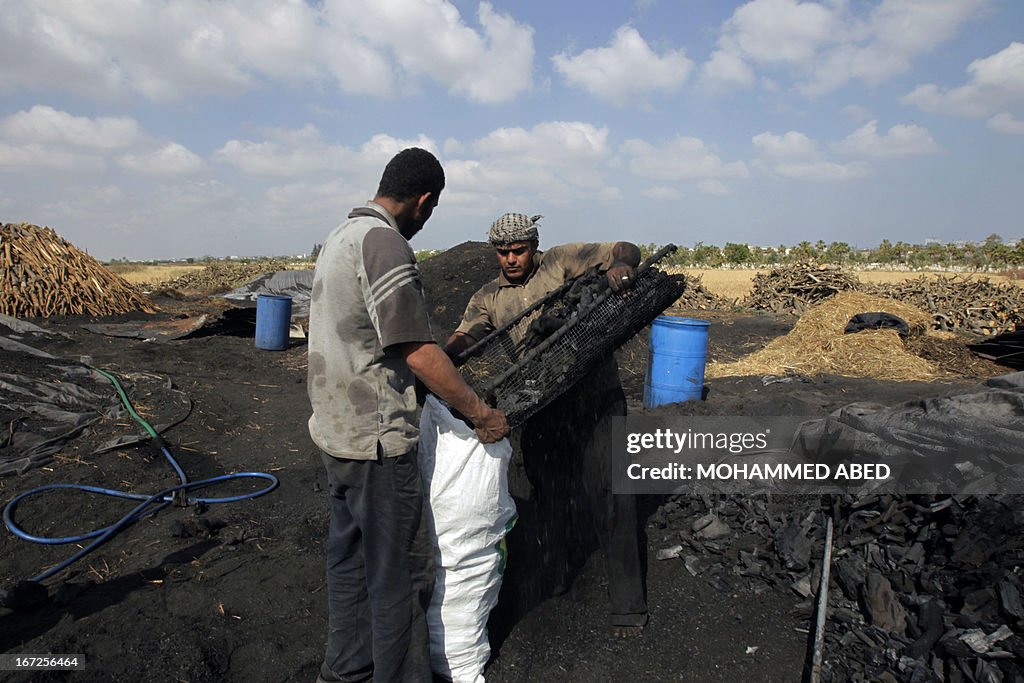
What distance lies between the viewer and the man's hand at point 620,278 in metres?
2.85

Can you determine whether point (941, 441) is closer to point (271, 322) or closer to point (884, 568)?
point (884, 568)

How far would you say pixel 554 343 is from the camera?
2.70m

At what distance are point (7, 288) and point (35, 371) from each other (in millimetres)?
6391

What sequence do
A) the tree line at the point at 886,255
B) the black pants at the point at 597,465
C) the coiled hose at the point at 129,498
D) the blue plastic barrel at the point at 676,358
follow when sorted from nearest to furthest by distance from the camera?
1. the black pants at the point at 597,465
2. the coiled hose at the point at 129,498
3. the blue plastic barrel at the point at 676,358
4. the tree line at the point at 886,255

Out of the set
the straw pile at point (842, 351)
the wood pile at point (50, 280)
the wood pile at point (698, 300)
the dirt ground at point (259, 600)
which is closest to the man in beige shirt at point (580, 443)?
the dirt ground at point (259, 600)

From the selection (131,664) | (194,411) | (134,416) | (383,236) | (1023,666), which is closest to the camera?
(383,236)

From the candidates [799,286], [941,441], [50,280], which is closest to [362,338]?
[941,441]

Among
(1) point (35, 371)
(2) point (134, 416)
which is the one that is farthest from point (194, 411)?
(1) point (35, 371)

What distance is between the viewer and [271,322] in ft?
34.9

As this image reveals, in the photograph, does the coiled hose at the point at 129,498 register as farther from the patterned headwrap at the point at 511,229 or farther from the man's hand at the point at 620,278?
the man's hand at the point at 620,278

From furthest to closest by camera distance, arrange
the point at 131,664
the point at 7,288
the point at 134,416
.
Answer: the point at 7,288
the point at 134,416
the point at 131,664

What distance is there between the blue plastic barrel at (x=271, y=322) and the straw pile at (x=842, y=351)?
732 cm

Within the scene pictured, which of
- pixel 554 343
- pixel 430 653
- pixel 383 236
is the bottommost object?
pixel 430 653

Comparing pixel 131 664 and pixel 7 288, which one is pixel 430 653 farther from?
pixel 7 288
